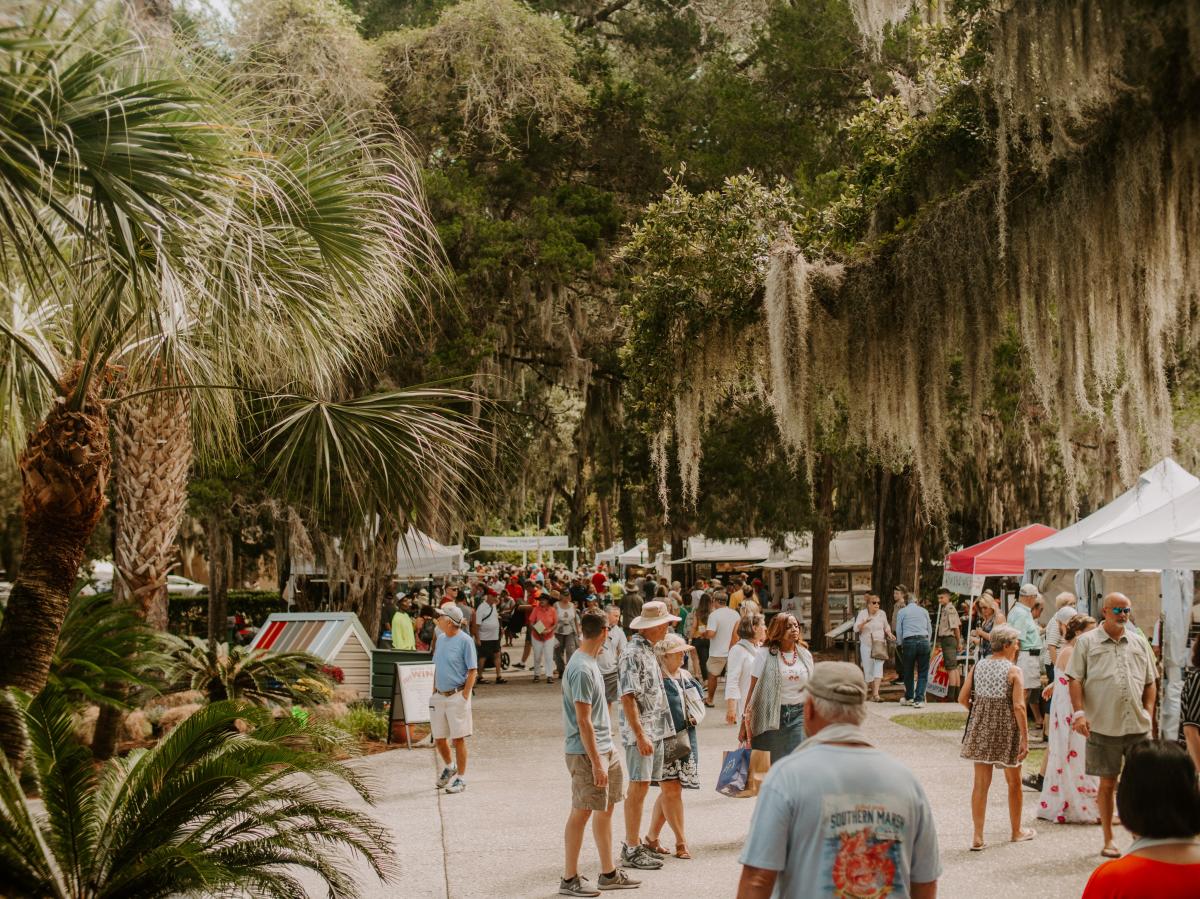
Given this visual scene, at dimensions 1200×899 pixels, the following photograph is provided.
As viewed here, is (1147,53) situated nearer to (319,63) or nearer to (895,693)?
(895,693)

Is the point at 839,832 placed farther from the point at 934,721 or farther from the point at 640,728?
the point at 934,721

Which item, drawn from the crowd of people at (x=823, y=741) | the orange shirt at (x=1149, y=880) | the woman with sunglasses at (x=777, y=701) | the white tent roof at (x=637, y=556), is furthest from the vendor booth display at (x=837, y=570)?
the orange shirt at (x=1149, y=880)

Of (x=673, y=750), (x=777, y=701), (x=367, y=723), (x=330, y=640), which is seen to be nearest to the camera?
(x=673, y=750)

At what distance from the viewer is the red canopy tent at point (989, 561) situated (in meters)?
17.4

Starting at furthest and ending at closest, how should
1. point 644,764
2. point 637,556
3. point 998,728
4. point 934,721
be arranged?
point 637,556
point 934,721
point 998,728
point 644,764

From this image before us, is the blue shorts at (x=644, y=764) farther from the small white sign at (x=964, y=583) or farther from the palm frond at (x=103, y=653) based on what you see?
the small white sign at (x=964, y=583)

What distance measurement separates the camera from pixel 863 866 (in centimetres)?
347

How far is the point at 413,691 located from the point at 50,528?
663 centimetres

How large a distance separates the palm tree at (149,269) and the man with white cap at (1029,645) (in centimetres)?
728

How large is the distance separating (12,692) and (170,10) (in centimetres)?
882

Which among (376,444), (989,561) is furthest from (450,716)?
(989,561)

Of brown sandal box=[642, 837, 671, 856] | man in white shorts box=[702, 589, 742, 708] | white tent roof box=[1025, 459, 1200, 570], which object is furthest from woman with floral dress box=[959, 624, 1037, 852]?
man in white shorts box=[702, 589, 742, 708]

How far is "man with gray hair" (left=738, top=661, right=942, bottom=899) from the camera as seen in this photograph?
3.45 metres

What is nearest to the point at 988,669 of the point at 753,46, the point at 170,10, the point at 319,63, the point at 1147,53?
the point at 1147,53
